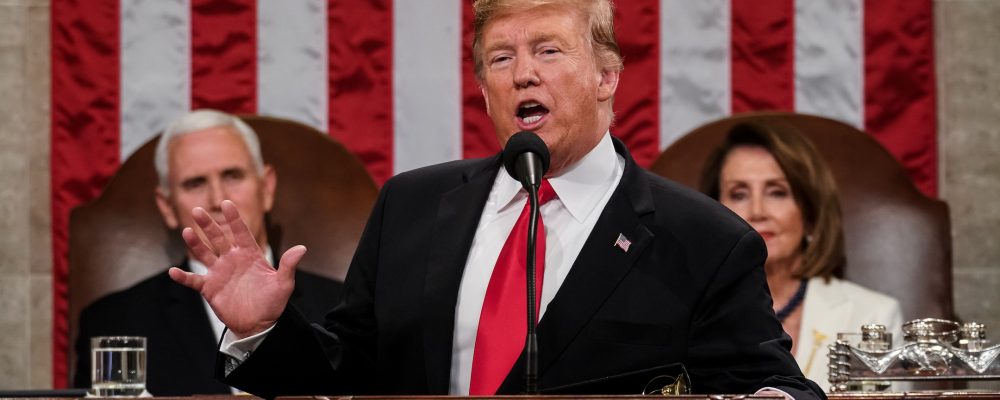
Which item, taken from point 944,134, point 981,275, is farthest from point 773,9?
point 981,275

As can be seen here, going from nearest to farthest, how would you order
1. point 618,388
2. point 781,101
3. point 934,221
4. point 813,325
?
point 618,388 < point 813,325 < point 934,221 < point 781,101

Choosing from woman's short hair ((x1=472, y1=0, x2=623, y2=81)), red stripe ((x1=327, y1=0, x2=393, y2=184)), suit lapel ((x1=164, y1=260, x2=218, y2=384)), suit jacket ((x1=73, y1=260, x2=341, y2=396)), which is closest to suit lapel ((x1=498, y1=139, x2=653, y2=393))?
woman's short hair ((x1=472, y1=0, x2=623, y2=81))

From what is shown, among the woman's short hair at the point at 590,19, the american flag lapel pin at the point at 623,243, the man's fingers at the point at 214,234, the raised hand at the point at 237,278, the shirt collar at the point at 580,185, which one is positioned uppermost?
the woman's short hair at the point at 590,19

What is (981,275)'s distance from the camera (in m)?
4.81

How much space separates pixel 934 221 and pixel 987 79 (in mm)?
744

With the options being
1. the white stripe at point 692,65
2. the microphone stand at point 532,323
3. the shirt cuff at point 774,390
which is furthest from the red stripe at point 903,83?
the microphone stand at point 532,323

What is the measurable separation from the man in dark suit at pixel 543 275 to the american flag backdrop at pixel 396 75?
2181mm

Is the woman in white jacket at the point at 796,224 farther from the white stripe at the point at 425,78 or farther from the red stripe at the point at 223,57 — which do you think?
the red stripe at the point at 223,57

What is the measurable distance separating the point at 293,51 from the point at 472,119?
2.23ft

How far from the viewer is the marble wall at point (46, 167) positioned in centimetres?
481

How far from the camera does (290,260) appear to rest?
2.08 metres

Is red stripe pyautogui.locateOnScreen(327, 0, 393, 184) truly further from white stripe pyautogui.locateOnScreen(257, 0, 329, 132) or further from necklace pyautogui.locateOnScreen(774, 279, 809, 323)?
necklace pyautogui.locateOnScreen(774, 279, 809, 323)

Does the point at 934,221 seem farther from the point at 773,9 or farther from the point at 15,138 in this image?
the point at 15,138

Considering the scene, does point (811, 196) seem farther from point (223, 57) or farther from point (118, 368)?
point (118, 368)
